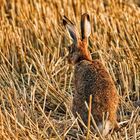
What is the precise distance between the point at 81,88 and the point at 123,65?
1141 mm

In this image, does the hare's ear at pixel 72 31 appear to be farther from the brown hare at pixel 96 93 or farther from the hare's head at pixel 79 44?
the brown hare at pixel 96 93

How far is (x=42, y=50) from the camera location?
5.70 m

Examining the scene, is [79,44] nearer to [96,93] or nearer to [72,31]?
[72,31]

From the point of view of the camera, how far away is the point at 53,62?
5.47m

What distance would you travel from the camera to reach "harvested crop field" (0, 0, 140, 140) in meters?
4.16

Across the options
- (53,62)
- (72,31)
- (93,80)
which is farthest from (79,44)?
(53,62)

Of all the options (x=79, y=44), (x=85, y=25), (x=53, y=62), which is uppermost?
(x=85, y=25)

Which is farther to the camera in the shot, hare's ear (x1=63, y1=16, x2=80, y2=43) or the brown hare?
hare's ear (x1=63, y1=16, x2=80, y2=43)

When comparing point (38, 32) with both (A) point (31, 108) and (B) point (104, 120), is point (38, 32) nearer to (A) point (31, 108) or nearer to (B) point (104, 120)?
(A) point (31, 108)

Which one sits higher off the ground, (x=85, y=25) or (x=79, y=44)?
(x=85, y=25)

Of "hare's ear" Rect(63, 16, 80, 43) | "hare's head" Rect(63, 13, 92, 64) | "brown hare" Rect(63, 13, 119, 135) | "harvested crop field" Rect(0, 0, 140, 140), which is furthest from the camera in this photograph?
"hare's ear" Rect(63, 16, 80, 43)

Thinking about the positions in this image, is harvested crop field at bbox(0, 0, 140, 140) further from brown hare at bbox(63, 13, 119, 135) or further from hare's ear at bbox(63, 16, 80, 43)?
hare's ear at bbox(63, 16, 80, 43)

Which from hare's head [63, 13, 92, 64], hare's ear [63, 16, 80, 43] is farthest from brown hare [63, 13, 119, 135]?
hare's ear [63, 16, 80, 43]

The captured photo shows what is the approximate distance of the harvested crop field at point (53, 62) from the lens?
416cm
